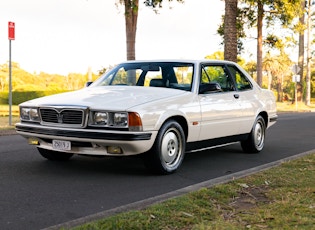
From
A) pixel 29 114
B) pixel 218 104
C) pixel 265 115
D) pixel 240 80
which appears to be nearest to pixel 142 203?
pixel 29 114

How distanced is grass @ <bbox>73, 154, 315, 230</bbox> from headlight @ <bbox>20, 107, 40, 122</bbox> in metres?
2.52

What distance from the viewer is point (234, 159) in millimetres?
7840

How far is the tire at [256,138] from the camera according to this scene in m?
8.31

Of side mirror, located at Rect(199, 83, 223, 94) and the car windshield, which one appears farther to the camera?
the car windshield

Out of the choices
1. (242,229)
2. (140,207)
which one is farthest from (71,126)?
(242,229)

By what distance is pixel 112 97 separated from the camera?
239 inches

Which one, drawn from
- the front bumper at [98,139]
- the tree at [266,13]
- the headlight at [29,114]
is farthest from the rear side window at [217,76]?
the tree at [266,13]

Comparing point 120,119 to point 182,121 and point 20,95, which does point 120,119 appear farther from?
point 20,95

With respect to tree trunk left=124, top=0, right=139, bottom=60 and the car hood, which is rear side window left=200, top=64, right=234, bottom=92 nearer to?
the car hood

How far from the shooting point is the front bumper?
5598mm

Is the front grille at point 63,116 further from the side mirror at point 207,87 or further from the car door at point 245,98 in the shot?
the car door at point 245,98

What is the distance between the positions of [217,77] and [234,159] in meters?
1.40

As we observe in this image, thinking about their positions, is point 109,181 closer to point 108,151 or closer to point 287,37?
point 108,151

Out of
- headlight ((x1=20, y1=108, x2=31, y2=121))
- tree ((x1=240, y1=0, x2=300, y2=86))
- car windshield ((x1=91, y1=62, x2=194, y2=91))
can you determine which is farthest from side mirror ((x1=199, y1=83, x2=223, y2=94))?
tree ((x1=240, y1=0, x2=300, y2=86))
